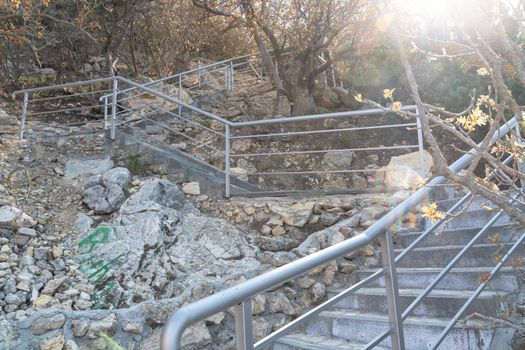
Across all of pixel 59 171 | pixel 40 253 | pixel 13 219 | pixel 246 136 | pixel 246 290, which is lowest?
pixel 246 290

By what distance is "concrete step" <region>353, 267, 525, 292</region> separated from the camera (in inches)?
97.7

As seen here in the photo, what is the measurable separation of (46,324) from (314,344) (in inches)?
63.8

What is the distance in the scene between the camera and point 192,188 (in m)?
4.45

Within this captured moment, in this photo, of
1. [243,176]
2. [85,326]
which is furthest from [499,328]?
[243,176]

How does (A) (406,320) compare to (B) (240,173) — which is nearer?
(A) (406,320)

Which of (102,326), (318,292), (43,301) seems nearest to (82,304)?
(43,301)

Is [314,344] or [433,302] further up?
[433,302]

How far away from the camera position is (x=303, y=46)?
23.6 ft

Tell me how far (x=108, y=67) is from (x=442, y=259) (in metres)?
6.96

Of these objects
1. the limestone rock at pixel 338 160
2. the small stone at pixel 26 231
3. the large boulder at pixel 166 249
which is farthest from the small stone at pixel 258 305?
the limestone rock at pixel 338 160

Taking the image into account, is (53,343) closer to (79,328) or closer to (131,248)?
(79,328)

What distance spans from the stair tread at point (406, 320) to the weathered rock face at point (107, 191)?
2.21m

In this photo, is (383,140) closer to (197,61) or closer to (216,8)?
(216,8)

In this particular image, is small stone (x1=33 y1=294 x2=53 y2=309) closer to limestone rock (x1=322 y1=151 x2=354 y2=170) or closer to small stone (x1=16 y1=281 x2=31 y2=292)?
small stone (x1=16 y1=281 x2=31 y2=292)
